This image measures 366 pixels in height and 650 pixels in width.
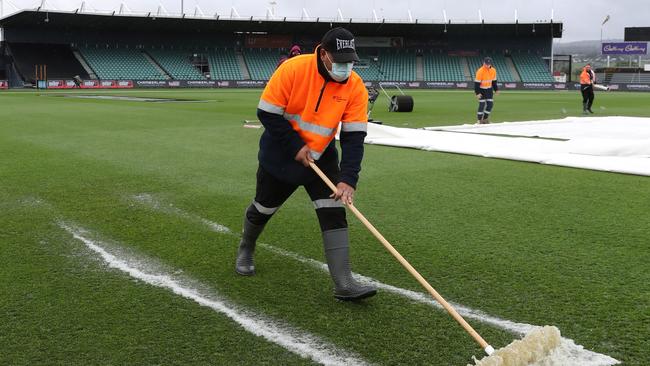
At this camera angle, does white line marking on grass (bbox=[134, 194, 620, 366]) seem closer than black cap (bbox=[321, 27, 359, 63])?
Yes

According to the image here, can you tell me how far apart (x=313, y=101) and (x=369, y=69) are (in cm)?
6095

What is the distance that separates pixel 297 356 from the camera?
3.00 metres

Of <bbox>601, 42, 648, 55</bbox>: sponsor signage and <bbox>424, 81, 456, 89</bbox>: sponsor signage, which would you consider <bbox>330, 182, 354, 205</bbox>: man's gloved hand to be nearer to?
<bbox>424, 81, 456, 89</bbox>: sponsor signage

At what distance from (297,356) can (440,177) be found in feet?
17.1

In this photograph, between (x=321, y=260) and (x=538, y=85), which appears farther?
(x=538, y=85)

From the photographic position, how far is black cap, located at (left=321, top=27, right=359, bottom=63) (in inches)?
137

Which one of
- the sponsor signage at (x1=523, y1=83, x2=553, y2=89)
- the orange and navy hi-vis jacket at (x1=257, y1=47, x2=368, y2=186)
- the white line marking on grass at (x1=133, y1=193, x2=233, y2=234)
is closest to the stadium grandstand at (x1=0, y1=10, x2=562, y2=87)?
the sponsor signage at (x1=523, y1=83, x2=553, y2=89)

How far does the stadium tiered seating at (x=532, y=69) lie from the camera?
→ 62.1 metres

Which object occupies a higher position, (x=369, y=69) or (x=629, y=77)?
(x=369, y=69)

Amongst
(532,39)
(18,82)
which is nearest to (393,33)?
(532,39)

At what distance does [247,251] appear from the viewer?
4.28 metres

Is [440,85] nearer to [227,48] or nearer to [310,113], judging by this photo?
[227,48]

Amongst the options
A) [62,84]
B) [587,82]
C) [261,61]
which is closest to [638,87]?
[261,61]

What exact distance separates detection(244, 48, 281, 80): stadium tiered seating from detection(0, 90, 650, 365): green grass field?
52.5m
